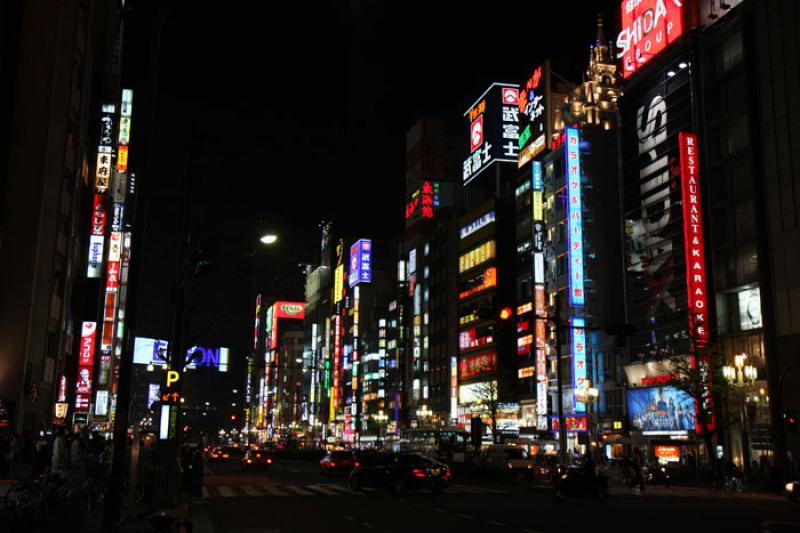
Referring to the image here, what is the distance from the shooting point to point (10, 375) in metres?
38.4

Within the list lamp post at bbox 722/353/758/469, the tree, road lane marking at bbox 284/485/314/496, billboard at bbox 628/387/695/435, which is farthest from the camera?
the tree

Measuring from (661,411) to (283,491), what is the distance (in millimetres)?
41017

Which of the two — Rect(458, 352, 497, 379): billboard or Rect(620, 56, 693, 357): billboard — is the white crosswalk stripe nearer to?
Rect(620, 56, 693, 357): billboard

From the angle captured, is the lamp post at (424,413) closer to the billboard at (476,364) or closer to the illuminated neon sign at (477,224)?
the billboard at (476,364)

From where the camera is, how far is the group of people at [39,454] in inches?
933

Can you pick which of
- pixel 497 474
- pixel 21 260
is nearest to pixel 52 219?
pixel 21 260

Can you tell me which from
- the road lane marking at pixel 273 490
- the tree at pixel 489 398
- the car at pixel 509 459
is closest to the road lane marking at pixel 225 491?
the road lane marking at pixel 273 490

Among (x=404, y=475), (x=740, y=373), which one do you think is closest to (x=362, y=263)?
(x=740, y=373)

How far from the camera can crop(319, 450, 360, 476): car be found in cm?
4384

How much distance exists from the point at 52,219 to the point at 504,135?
68438mm

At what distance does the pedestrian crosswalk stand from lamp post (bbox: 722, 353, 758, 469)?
666 inches

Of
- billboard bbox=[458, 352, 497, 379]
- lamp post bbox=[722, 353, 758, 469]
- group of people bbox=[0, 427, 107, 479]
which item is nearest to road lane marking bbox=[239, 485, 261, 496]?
group of people bbox=[0, 427, 107, 479]

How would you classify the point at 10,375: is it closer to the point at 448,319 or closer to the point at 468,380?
the point at 468,380

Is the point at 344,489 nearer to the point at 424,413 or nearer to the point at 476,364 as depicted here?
the point at 476,364
